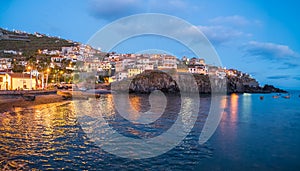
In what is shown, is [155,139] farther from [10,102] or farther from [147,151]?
[10,102]

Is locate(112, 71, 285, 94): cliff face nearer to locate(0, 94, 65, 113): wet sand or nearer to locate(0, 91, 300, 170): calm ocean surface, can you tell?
locate(0, 94, 65, 113): wet sand

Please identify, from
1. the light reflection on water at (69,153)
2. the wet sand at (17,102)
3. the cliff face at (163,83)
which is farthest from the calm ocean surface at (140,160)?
the cliff face at (163,83)

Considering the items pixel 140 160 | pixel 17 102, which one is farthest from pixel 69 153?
pixel 17 102

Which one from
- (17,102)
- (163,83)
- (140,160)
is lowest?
(140,160)

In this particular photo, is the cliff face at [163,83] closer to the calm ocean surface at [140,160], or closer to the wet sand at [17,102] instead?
the wet sand at [17,102]

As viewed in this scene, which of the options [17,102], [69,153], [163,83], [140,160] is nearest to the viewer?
[140,160]

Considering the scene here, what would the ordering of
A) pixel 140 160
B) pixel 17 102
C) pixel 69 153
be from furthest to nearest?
pixel 17 102 → pixel 69 153 → pixel 140 160

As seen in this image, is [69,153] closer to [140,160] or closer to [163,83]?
[140,160]

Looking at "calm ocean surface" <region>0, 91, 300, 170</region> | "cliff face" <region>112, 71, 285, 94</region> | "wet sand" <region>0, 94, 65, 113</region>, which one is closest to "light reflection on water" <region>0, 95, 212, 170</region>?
"calm ocean surface" <region>0, 91, 300, 170</region>

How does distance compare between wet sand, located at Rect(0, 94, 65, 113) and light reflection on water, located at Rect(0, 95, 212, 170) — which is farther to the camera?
wet sand, located at Rect(0, 94, 65, 113)

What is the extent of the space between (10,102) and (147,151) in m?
25.3

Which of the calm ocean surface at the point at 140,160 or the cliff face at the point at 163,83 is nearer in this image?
the calm ocean surface at the point at 140,160

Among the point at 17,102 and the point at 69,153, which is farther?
the point at 17,102

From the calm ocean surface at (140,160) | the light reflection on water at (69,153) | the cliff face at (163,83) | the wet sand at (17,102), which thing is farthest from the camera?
the cliff face at (163,83)
